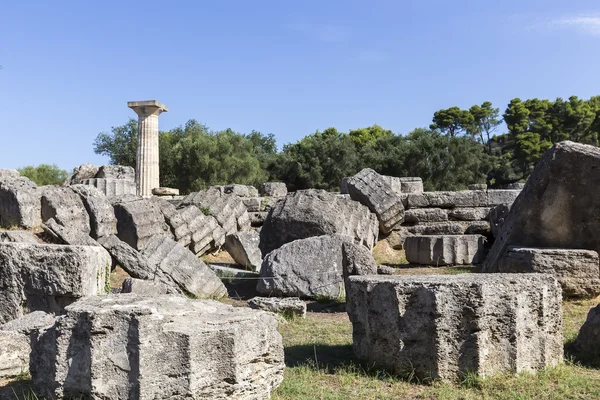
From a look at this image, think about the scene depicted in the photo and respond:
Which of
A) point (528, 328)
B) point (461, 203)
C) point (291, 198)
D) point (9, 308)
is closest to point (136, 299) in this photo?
point (9, 308)

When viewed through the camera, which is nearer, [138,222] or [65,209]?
[65,209]

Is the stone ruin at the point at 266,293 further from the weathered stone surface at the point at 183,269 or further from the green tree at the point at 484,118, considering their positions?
the green tree at the point at 484,118

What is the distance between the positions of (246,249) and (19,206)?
13.7 ft

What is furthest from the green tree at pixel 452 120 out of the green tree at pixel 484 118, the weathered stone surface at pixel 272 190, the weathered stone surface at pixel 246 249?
the weathered stone surface at pixel 246 249

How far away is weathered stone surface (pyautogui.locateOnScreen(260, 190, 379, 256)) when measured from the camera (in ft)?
33.5

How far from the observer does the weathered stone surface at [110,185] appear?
665 inches

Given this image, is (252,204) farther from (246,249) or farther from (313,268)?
(313,268)

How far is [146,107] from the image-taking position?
21.4 m

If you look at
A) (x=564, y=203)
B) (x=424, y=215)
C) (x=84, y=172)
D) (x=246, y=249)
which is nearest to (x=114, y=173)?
(x=84, y=172)

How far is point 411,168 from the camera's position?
32.1 meters

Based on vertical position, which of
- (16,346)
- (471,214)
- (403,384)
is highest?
(471,214)

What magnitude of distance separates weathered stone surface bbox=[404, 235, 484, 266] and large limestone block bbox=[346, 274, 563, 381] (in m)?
6.85

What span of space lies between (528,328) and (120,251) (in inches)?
256

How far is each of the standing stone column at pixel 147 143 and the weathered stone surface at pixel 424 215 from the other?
11.2 meters
